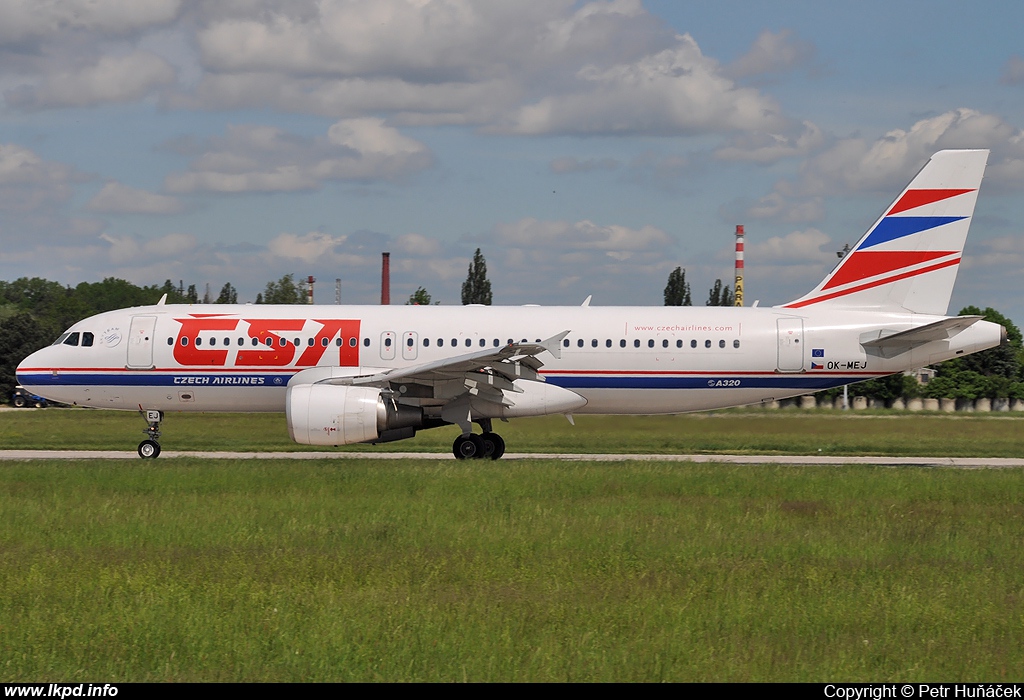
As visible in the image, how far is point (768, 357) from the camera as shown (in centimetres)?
2678

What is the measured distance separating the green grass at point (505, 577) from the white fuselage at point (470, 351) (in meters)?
5.98

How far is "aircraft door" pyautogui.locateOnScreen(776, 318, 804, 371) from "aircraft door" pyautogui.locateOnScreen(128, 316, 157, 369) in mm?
15203

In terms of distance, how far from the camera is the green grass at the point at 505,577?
368 inches

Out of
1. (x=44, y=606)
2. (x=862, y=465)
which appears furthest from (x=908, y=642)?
(x=862, y=465)

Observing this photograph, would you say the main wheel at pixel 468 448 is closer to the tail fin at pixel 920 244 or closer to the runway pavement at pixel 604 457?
the runway pavement at pixel 604 457

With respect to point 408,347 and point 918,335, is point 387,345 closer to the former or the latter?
point 408,347

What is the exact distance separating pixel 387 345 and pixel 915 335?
12.5 m

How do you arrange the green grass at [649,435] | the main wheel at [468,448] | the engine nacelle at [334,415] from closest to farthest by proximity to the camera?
the engine nacelle at [334,415] → the main wheel at [468,448] → the green grass at [649,435]

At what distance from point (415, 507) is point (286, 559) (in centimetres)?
399

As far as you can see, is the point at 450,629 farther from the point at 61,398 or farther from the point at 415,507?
the point at 61,398

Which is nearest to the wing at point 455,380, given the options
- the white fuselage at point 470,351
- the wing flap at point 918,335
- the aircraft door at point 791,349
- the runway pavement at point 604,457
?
the white fuselage at point 470,351

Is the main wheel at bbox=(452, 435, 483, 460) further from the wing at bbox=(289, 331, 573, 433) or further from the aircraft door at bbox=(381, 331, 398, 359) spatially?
the aircraft door at bbox=(381, 331, 398, 359)

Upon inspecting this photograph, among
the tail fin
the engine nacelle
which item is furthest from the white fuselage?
the engine nacelle

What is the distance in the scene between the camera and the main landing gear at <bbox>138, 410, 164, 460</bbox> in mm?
26125
